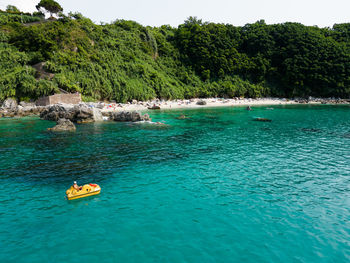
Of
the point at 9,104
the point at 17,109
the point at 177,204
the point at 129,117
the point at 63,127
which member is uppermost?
the point at 9,104

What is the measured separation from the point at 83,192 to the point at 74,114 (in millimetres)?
34169

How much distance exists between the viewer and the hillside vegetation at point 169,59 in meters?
67.4

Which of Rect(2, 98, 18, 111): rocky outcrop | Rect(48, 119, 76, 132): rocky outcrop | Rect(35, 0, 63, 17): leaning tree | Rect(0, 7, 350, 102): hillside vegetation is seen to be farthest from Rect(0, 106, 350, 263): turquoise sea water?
Rect(35, 0, 63, 17): leaning tree

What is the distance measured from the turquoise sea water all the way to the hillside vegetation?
1872 inches

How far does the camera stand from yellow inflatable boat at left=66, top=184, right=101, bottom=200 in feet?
46.6

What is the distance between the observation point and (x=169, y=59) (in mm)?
111750

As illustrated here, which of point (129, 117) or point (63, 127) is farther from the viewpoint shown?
point (129, 117)

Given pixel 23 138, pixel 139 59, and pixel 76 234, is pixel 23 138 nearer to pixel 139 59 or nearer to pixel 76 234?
pixel 76 234

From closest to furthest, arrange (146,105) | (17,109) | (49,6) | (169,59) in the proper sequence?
(17,109) → (146,105) → (49,6) → (169,59)

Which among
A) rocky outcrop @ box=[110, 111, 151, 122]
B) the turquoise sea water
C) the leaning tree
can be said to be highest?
the leaning tree

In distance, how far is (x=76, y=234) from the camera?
1099cm

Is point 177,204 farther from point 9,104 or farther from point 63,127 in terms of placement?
point 9,104

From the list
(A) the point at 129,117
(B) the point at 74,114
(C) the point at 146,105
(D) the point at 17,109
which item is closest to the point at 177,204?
(A) the point at 129,117

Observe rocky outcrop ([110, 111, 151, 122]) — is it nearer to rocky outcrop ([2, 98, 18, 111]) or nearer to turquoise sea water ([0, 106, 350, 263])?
turquoise sea water ([0, 106, 350, 263])
